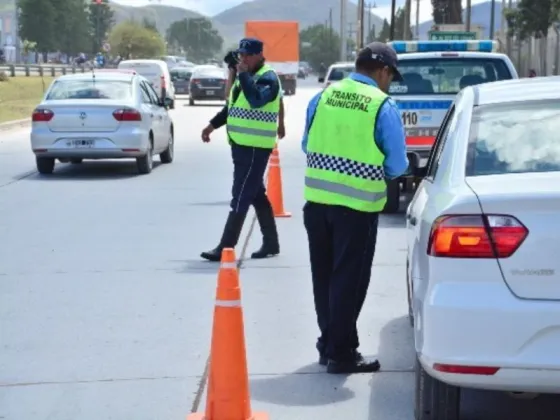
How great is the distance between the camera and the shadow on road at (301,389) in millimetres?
6316

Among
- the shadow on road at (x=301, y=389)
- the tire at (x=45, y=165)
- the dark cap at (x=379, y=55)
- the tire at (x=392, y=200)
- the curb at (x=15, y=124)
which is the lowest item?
the curb at (x=15, y=124)

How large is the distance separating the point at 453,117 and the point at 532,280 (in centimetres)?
164

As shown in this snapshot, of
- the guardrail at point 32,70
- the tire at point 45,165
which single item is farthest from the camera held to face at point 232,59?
the guardrail at point 32,70

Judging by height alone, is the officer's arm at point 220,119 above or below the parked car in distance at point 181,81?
above

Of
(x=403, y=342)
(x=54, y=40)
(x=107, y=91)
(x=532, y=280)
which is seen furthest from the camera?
(x=54, y=40)

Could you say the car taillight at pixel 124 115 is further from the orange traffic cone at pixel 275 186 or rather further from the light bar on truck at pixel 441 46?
the orange traffic cone at pixel 275 186

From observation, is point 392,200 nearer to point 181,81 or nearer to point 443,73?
point 443,73

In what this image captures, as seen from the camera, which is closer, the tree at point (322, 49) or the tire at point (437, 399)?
→ the tire at point (437, 399)

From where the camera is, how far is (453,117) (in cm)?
635

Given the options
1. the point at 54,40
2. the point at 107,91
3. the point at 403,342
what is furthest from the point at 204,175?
the point at 54,40

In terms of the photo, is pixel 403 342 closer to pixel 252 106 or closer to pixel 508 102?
pixel 508 102

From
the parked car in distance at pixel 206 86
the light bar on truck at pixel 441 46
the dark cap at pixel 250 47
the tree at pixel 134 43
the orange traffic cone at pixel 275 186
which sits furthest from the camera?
the tree at pixel 134 43

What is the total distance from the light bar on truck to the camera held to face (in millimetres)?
4510

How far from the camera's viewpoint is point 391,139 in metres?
6.45
